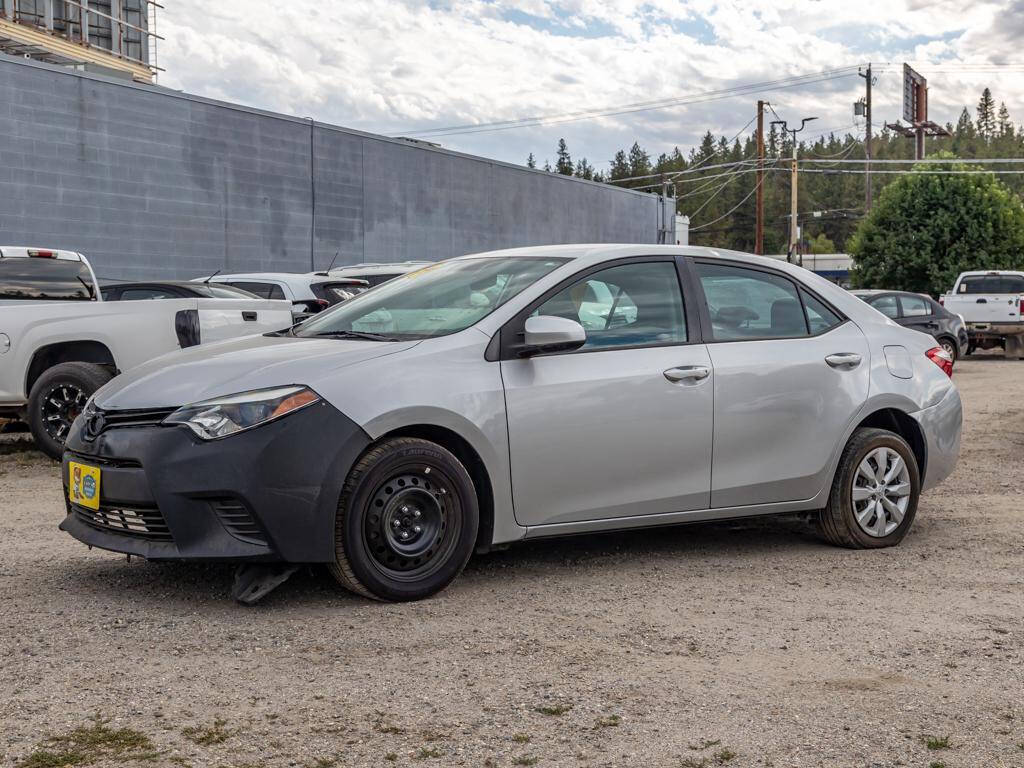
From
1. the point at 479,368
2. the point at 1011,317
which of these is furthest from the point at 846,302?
the point at 1011,317

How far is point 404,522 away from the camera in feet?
17.5

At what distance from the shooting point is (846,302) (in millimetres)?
6941

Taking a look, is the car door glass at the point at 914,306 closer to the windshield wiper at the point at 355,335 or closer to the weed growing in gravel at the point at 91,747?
the windshield wiper at the point at 355,335

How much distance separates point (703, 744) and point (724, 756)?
11 cm

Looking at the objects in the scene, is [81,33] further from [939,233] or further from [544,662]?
[544,662]

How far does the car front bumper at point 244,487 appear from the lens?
5.01 m

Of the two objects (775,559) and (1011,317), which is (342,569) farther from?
(1011,317)

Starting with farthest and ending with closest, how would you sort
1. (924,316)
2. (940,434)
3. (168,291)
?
(924,316) < (168,291) < (940,434)

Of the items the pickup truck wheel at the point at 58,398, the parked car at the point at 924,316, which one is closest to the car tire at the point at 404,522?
the pickup truck wheel at the point at 58,398

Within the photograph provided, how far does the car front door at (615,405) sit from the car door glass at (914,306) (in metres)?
18.3

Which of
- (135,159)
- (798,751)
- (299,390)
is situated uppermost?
(135,159)

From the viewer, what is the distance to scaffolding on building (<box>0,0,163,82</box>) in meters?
33.4

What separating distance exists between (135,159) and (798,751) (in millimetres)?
20986

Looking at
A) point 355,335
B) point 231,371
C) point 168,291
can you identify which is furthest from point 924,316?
point 231,371
